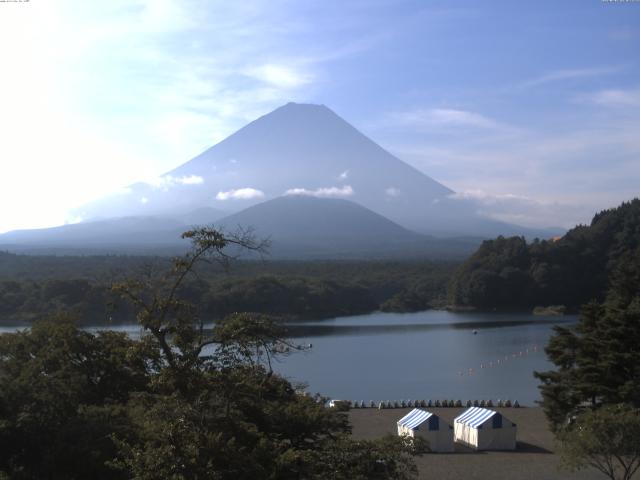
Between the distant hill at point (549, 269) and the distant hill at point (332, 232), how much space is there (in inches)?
1203

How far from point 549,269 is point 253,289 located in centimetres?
1376

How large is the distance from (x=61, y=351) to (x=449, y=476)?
14.7ft

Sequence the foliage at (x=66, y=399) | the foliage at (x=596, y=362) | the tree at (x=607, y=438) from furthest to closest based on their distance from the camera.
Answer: the foliage at (x=596, y=362) → the tree at (x=607, y=438) → the foliage at (x=66, y=399)

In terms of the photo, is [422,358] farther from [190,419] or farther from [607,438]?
[190,419]

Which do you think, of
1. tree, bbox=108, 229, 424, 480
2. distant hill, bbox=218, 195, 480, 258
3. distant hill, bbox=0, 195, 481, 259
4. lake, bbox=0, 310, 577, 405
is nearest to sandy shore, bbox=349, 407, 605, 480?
lake, bbox=0, 310, 577, 405

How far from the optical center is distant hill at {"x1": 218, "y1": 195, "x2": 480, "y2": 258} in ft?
237

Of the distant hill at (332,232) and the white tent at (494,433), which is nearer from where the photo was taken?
the white tent at (494,433)

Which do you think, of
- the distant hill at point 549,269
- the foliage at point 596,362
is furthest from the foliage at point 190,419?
the distant hill at point 549,269

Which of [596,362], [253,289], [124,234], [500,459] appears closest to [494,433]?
[500,459]

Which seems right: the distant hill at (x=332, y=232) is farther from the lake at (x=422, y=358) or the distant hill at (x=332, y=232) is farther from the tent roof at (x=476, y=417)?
the tent roof at (x=476, y=417)

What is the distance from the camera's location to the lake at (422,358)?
15852 millimetres

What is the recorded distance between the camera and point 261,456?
4.11 metres

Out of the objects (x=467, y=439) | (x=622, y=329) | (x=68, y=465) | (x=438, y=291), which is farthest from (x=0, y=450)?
(x=438, y=291)

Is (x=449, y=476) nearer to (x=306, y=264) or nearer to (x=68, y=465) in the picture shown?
(x=68, y=465)
